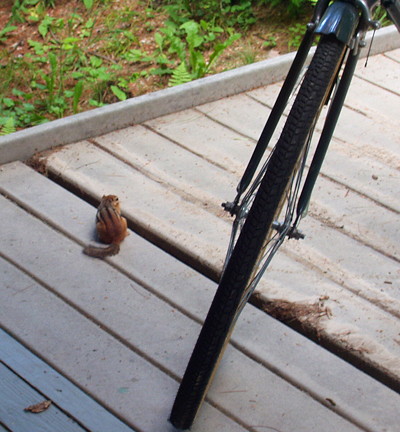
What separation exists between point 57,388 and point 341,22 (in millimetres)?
1243

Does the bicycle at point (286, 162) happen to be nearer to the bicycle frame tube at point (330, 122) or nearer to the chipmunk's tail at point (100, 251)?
the bicycle frame tube at point (330, 122)

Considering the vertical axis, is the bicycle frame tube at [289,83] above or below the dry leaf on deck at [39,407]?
above

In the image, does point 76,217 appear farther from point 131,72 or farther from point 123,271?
point 131,72

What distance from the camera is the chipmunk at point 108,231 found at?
8.74ft

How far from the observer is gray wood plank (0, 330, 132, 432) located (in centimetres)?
204

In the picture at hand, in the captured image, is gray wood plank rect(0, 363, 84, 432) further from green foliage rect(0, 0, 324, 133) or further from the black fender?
green foliage rect(0, 0, 324, 133)

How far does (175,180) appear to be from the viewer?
3.20 meters

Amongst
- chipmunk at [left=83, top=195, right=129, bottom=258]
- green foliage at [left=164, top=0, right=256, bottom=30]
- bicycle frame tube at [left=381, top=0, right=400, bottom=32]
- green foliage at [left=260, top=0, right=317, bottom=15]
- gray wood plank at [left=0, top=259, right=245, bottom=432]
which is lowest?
gray wood plank at [left=0, top=259, right=245, bottom=432]

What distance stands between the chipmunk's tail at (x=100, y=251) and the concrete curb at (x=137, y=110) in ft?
2.34

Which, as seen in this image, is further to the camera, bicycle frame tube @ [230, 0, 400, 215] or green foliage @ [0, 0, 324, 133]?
green foliage @ [0, 0, 324, 133]

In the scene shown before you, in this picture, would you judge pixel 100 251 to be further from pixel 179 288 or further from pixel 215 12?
pixel 215 12

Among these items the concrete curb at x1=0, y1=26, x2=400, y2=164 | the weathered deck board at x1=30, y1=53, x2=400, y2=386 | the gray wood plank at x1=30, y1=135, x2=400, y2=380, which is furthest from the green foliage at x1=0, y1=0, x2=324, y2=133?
the gray wood plank at x1=30, y1=135, x2=400, y2=380

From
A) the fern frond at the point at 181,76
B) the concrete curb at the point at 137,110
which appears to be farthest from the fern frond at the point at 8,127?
the fern frond at the point at 181,76

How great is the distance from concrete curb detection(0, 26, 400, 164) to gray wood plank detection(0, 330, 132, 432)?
114 cm
